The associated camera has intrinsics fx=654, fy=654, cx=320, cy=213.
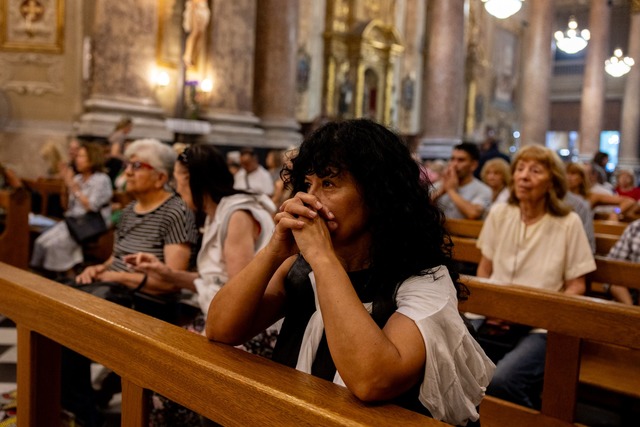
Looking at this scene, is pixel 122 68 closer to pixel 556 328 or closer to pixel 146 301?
pixel 146 301

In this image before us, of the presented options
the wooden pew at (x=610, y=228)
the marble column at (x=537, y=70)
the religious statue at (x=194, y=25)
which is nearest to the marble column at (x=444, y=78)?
the marble column at (x=537, y=70)

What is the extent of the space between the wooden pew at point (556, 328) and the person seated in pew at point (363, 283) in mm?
738

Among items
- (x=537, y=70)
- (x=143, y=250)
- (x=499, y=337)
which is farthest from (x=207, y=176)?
(x=537, y=70)

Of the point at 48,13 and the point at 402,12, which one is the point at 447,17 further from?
the point at 48,13

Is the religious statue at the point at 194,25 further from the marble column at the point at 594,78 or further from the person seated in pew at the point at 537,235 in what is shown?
the marble column at the point at 594,78

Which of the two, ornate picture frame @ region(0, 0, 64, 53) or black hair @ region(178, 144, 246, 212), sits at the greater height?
ornate picture frame @ region(0, 0, 64, 53)

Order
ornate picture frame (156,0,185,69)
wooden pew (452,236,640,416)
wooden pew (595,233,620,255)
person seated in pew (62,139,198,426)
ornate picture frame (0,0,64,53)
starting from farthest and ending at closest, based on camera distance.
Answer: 1. ornate picture frame (156,0,185,69)
2. ornate picture frame (0,0,64,53)
3. wooden pew (595,233,620,255)
4. person seated in pew (62,139,198,426)
5. wooden pew (452,236,640,416)

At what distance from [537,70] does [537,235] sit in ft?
66.4

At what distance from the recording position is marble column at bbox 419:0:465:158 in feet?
54.1

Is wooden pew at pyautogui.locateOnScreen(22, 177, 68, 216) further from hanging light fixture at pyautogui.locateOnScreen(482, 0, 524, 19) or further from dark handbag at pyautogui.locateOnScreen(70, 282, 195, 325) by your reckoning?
hanging light fixture at pyautogui.locateOnScreen(482, 0, 524, 19)

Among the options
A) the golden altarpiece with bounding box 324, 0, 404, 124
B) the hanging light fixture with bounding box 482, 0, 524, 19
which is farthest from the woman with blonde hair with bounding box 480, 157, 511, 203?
the golden altarpiece with bounding box 324, 0, 404, 124

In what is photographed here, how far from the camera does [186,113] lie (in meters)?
11.1

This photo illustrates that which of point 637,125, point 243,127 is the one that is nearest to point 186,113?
point 243,127

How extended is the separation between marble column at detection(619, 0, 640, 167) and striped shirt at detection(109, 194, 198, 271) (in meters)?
22.1
